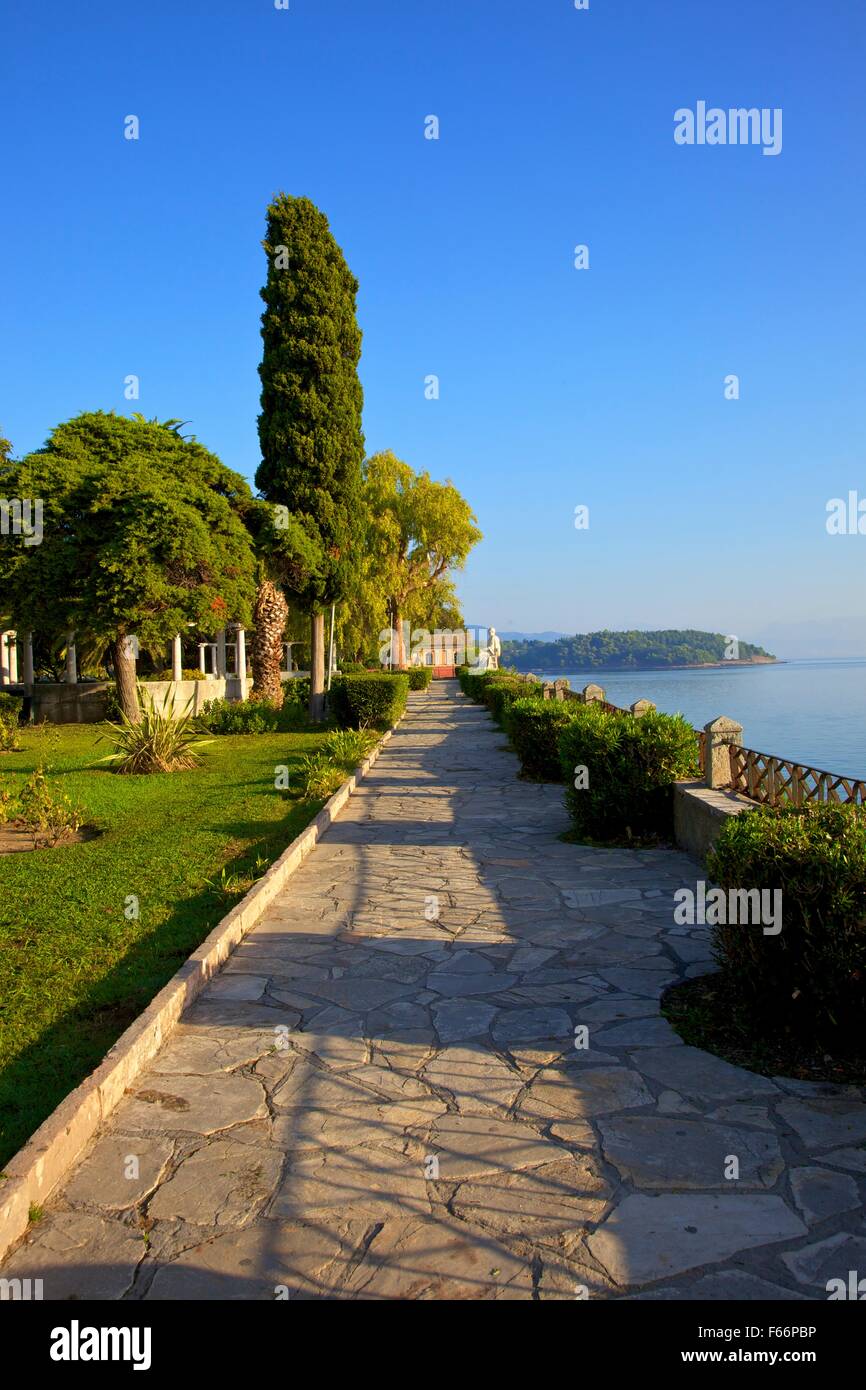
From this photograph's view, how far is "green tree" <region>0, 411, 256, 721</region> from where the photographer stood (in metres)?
15.9

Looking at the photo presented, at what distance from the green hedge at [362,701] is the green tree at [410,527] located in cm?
2070

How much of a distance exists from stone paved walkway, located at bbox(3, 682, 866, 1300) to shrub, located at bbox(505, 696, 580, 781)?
23.0 feet

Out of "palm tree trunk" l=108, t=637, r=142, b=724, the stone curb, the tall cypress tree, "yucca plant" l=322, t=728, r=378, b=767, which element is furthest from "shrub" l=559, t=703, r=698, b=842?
the tall cypress tree

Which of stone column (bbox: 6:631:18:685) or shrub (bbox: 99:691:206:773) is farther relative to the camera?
stone column (bbox: 6:631:18:685)

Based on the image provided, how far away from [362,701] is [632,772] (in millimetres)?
12292

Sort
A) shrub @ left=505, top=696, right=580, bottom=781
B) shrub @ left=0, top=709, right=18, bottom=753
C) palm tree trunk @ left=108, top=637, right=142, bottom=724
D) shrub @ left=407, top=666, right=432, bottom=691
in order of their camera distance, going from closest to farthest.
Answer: shrub @ left=505, top=696, right=580, bottom=781, shrub @ left=0, top=709, right=18, bottom=753, palm tree trunk @ left=108, top=637, right=142, bottom=724, shrub @ left=407, top=666, right=432, bottom=691

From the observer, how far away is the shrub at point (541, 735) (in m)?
13.1

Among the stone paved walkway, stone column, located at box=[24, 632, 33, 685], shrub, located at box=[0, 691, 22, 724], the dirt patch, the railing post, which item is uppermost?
stone column, located at box=[24, 632, 33, 685]

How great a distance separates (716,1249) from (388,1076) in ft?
5.40

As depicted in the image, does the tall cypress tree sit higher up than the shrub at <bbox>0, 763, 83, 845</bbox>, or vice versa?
the tall cypress tree

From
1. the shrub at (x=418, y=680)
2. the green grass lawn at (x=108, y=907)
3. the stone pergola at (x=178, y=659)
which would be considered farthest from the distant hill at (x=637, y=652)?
the green grass lawn at (x=108, y=907)

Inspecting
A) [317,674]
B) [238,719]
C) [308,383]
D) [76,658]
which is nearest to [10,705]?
[238,719]

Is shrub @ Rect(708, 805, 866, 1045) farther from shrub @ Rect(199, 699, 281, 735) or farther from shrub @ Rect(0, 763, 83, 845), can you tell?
shrub @ Rect(199, 699, 281, 735)

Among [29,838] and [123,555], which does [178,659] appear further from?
[29,838]
